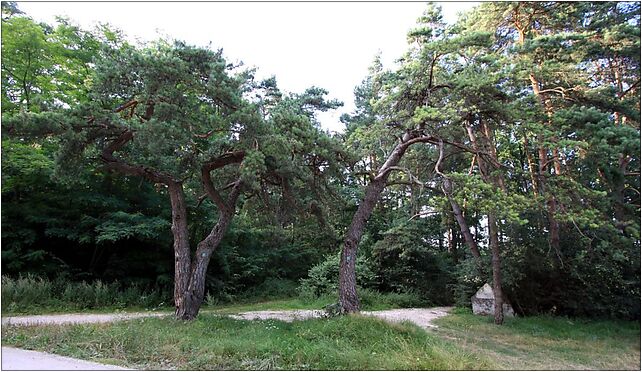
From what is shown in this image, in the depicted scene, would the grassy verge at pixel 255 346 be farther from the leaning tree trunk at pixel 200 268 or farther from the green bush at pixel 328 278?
the green bush at pixel 328 278

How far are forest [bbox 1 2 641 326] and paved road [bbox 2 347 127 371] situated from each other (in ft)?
10.4

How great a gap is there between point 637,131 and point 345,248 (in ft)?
20.1

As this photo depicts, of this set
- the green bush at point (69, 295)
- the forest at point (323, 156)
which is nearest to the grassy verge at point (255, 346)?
the forest at point (323, 156)

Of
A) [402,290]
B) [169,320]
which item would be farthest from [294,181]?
[402,290]

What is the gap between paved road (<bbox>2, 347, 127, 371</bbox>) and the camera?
200 inches

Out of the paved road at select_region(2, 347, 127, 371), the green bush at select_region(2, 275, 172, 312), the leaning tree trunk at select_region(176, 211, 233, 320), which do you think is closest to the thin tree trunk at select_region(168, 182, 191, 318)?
the leaning tree trunk at select_region(176, 211, 233, 320)

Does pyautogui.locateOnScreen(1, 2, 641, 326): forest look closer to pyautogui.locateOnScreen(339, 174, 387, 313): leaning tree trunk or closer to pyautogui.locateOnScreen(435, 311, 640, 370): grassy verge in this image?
pyautogui.locateOnScreen(339, 174, 387, 313): leaning tree trunk

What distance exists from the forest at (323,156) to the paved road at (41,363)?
3.18 metres

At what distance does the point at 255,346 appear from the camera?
21.0 feet

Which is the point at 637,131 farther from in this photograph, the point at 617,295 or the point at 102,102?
the point at 102,102

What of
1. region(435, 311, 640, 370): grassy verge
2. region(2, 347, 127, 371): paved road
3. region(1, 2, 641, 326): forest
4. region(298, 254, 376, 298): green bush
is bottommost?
region(435, 311, 640, 370): grassy verge

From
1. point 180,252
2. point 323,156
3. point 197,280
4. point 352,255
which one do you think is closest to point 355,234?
point 352,255

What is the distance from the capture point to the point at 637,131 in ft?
23.5

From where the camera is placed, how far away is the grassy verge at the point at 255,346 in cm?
579
